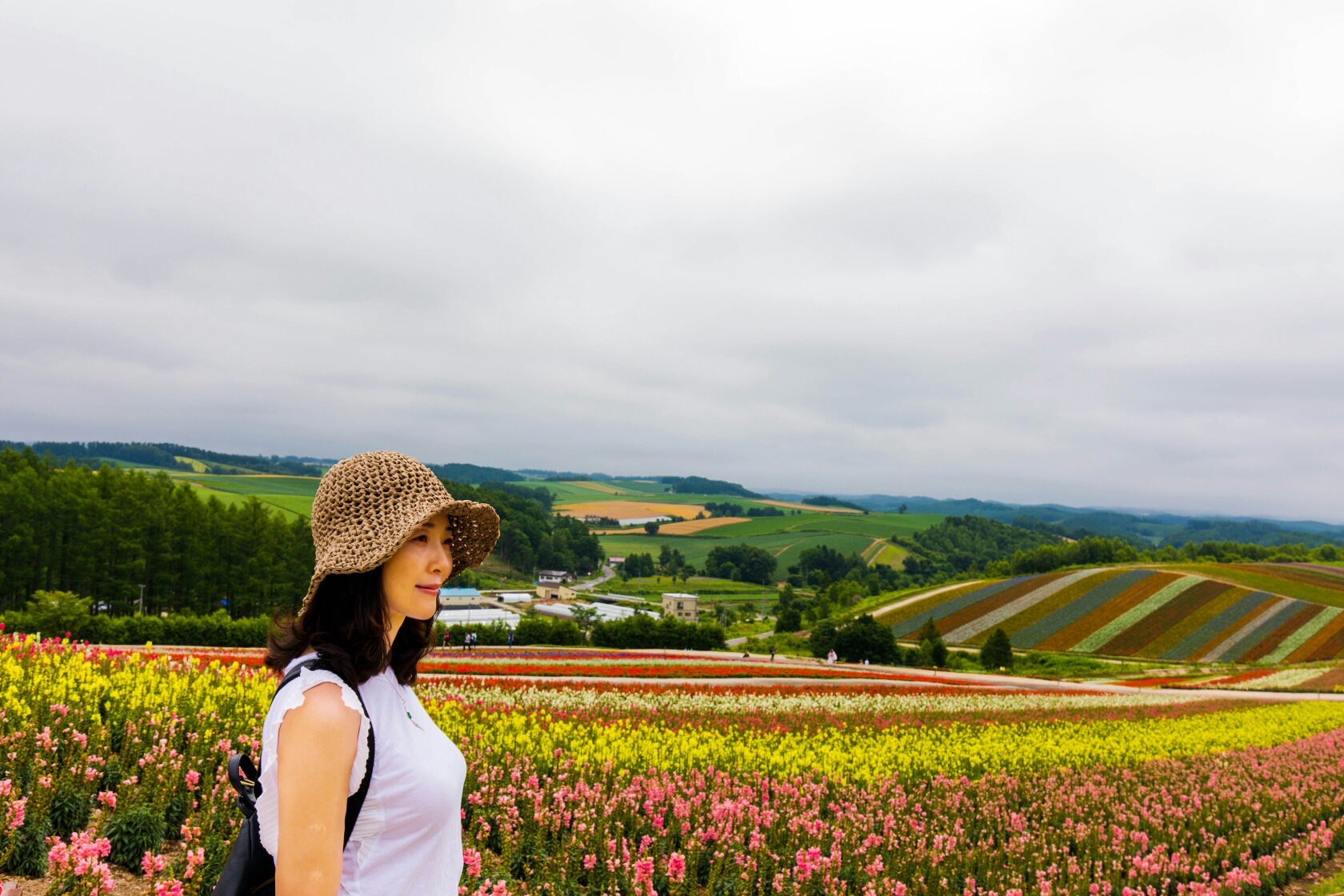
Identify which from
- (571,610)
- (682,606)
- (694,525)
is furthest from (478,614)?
(694,525)

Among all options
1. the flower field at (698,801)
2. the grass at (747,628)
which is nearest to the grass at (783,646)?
the grass at (747,628)

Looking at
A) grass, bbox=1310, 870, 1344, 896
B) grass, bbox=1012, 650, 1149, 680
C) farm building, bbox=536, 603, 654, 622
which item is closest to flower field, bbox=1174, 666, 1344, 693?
grass, bbox=1012, 650, 1149, 680

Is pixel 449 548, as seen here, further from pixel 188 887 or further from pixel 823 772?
pixel 823 772

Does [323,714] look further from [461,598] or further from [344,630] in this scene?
[461,598]

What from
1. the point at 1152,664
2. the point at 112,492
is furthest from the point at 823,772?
the point at 112,492

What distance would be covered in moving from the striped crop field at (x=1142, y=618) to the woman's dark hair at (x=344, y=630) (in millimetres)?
61022

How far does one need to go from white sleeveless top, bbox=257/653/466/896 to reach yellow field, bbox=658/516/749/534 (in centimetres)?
17118

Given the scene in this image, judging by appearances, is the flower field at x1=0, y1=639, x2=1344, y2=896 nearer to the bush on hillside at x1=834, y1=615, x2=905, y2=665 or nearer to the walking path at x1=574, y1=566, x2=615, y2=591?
the bush on hillside at x1=834, y1=615, x2=905, y2=665

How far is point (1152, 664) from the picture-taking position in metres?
46.2

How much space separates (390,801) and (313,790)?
0.95 ft

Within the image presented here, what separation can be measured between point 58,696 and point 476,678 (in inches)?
464

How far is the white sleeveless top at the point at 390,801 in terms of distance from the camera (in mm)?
1786

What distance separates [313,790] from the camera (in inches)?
65.4

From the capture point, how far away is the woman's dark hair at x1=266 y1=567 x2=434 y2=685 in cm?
196
